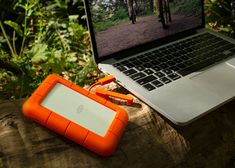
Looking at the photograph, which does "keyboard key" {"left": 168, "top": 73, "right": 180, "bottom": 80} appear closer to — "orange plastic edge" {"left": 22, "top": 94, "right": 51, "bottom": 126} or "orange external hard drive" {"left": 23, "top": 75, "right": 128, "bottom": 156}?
"orange external hard drive" {"left": 23, "top": 75, "right": 128, "bottom": 156}

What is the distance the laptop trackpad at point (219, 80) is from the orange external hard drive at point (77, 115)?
31 centimetres

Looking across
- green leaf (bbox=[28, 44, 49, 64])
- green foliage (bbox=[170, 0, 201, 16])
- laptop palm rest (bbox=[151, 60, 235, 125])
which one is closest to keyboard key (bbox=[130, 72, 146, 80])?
laptop palm rest (bbox=[151, 60, 235, 125])

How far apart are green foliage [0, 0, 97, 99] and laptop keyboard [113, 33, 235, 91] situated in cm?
38

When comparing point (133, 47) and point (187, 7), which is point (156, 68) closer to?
point (133, 47)

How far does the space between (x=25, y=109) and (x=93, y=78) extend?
2.83 ft

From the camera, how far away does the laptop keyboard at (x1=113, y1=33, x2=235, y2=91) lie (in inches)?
42.7

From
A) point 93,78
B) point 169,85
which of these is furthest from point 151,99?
point 93,78

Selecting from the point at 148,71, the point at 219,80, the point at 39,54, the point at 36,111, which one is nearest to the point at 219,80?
the point at 219,80

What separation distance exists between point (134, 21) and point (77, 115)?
498 mm

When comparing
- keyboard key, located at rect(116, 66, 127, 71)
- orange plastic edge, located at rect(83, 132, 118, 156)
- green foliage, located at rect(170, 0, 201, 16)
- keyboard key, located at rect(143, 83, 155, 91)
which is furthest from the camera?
green foliage, located at rect(170, 0, 201, 16)

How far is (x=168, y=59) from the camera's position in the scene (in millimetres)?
1200

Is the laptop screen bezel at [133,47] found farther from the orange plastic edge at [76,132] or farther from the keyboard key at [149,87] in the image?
the orange plastic edge at [76,132]

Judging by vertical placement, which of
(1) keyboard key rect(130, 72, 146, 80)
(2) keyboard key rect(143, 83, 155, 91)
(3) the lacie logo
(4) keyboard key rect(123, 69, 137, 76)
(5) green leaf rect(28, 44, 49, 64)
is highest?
(3) the lacie logo

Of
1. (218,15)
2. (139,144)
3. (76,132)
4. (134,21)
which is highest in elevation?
(134,21)
